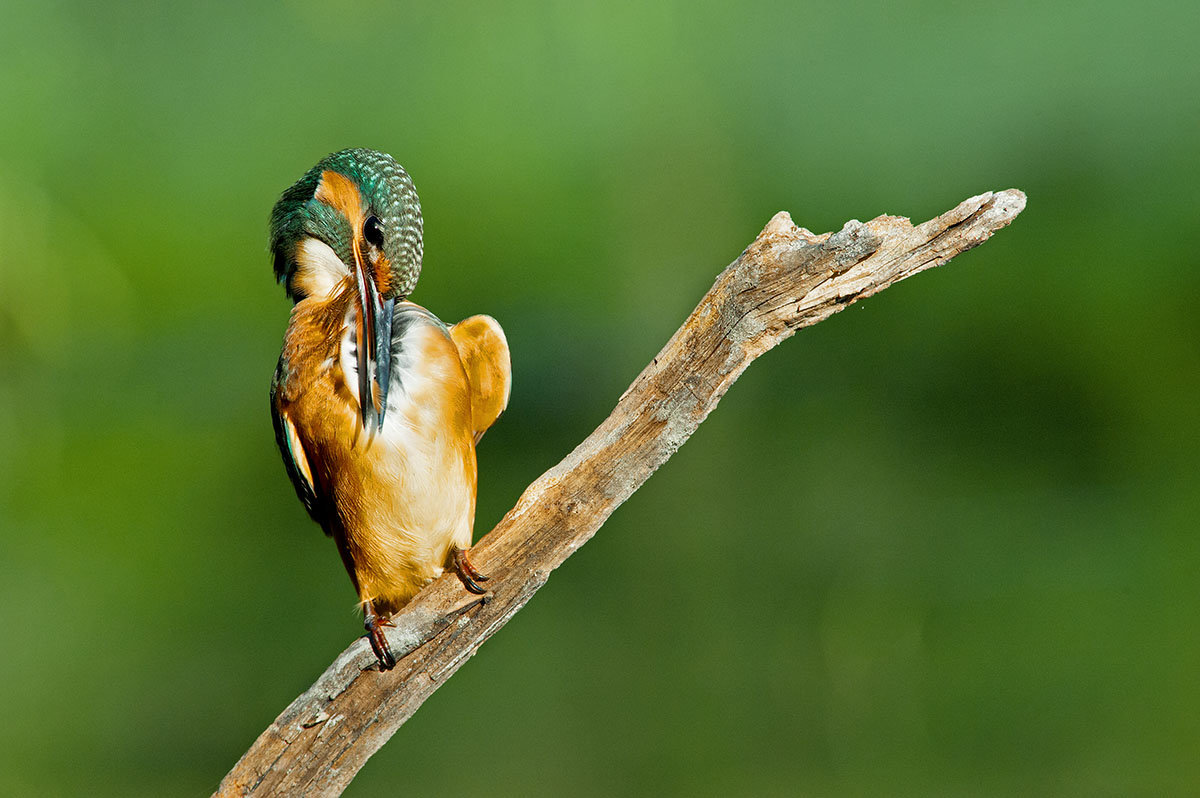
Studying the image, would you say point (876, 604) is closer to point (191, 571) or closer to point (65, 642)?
point (191, 571)

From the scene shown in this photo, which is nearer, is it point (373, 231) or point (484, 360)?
point (373, 231)

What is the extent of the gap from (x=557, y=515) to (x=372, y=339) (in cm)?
20

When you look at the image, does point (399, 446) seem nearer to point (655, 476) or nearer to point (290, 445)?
point (290, 445)

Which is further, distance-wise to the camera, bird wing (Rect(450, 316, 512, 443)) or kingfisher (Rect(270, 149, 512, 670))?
bird wing (Rect(450, 316, 512, 443))

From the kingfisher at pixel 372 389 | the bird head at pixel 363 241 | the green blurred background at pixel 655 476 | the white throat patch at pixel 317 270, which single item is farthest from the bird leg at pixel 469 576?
the green blurred background at pixel 655 476

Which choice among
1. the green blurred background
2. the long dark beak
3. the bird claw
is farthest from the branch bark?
the green blurred background

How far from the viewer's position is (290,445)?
0.90m

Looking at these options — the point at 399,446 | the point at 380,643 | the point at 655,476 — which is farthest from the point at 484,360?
the point at 655,476

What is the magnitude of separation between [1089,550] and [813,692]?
1.08m

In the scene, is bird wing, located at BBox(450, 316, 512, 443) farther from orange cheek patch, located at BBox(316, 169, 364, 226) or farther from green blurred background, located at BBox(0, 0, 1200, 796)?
green blurred background, located at BBox(0, 0, 1200, 796)

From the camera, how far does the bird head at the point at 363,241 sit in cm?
78

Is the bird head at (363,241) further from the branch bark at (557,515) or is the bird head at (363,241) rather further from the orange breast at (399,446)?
the branch bark at (557,515)

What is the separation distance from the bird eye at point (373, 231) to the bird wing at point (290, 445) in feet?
0.50

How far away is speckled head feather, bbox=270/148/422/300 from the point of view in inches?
30.9
